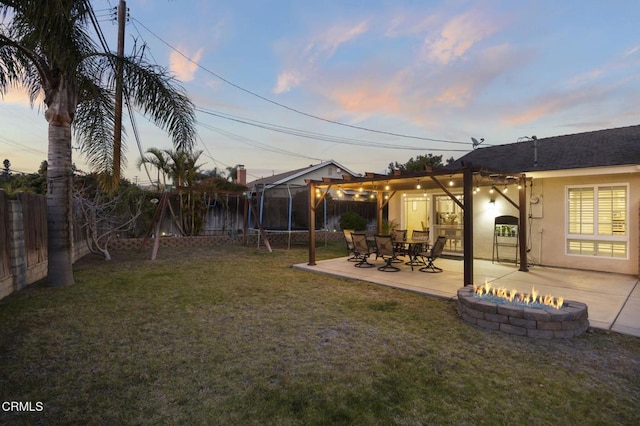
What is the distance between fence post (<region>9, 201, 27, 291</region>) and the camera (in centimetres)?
543

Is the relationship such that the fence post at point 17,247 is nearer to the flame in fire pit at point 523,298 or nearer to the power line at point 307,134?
the flame in fire pit at point 523,298

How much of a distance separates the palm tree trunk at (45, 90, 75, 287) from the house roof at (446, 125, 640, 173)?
8043mm

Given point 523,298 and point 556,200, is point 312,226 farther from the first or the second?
point 556,200

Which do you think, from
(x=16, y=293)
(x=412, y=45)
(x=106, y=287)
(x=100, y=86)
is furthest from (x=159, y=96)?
(x=412, y=45)

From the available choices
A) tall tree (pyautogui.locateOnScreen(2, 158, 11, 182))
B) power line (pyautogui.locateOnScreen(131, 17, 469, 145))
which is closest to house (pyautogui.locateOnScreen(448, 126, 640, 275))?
power line (pyautogui.locateOnScreen(131, 17, 469, 145))

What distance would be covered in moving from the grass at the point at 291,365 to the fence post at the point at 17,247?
1.25 feet

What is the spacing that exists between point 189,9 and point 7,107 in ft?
20.6

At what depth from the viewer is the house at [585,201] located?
24.7 feet

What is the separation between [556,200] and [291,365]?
8.79 m

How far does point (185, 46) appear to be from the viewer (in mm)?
11570

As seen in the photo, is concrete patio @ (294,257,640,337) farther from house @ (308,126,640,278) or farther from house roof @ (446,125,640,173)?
house roof @ (446,125,640,173)

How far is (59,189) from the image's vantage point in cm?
620

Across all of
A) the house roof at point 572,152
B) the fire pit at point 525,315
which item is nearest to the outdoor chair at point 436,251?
the house roof at point 572,152

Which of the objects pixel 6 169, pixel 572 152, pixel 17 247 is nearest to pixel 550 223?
pixel 572 152
